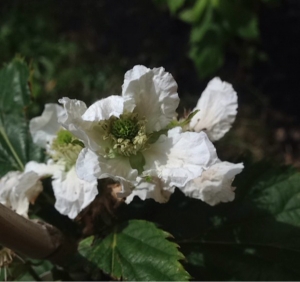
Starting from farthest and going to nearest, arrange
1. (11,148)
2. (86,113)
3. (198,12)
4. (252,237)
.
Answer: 1. (198,12)
2. (11,148)
3. (252,237)
4. (86,113)

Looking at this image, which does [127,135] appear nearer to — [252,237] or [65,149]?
[65,149]

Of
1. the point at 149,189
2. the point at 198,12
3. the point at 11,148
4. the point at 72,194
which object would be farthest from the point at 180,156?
the point at 198,12

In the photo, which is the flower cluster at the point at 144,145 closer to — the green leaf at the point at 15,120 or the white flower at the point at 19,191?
the white flower at the point at 19,191

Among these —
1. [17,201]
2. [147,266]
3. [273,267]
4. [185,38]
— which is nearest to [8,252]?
[17,201]

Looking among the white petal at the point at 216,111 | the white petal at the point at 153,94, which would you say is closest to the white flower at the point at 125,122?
the white petal at the point at 153,94

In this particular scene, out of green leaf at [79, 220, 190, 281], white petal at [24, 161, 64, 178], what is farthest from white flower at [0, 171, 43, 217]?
green leaf at [79, 220, 190, 281]

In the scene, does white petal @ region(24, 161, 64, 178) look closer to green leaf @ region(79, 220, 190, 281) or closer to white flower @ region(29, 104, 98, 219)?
white flower @ region(29, 104, 98, 219)

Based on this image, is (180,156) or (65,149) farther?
(65,149)
